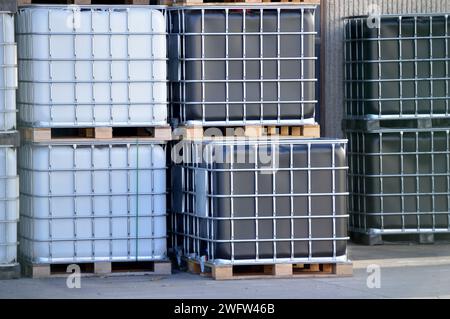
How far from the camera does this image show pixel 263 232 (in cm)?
1217

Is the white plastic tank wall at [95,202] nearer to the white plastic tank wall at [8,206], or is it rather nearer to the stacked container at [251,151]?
the white plastic tank wall at [8,206]

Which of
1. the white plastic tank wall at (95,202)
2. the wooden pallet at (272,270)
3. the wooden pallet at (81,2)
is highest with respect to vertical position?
the wooden pallet at (81,2)

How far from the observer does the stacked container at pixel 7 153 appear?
40.2 ft

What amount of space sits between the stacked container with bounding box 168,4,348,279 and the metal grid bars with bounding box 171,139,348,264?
10 mm

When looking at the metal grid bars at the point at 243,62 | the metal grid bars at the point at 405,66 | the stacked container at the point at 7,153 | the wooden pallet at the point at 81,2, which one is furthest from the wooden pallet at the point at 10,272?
the metal grid bars at the point at 405,66

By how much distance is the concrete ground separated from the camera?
449 inches

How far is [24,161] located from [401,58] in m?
4.86

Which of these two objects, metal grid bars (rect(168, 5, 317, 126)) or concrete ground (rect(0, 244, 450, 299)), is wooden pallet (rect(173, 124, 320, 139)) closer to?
metal grid bars (rect(168, 5, 317, 126))

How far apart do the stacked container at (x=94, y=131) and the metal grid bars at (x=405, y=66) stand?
10.5 feet

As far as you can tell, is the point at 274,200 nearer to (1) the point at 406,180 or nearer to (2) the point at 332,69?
(1) the point at 406,180

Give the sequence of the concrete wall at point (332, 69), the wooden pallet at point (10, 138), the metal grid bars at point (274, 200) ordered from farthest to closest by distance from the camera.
Answer: the concrete wall at point (332, 69)
the wooden pallet at point (10, 138)
the metal grid bars at point (274, 200)

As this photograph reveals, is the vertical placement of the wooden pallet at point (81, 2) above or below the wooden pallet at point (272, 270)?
above

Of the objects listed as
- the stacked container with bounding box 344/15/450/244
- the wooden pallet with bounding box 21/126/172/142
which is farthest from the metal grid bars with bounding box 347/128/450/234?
the wooden pallet with bounding box 21/126/172/142
